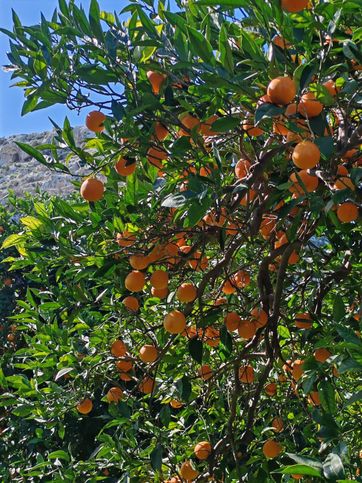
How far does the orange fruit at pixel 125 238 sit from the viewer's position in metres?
1.78

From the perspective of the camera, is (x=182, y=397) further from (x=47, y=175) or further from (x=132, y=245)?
(x=47, y=175)

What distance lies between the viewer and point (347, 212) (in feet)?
4.81

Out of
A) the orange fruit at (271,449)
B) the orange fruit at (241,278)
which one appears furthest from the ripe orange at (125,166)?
the orange fruit at (271,449)

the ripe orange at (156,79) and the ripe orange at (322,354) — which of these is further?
the ripe orange at (322,354)

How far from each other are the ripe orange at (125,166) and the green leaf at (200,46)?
1.51 feet

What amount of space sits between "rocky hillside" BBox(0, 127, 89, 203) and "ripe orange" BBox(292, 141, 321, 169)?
744 centimetres

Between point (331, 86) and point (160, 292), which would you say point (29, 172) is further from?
point (331, 86)

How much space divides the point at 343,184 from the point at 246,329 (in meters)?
0.69

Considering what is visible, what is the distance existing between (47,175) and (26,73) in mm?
8592

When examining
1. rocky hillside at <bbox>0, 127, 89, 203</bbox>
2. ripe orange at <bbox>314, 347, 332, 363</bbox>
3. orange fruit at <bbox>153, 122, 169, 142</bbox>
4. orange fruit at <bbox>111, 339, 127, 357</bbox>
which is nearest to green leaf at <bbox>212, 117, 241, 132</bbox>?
orange fruit at <bbox>153, 122, 169, 142</bbox>

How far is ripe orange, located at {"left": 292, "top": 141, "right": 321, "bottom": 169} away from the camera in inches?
48.2

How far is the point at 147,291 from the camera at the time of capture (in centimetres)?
223

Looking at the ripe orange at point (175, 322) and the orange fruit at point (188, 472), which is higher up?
the ripe orange at point (175, 322)

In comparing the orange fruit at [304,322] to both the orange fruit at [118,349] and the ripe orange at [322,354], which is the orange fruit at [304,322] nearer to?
the ripe orange at [322,354]
